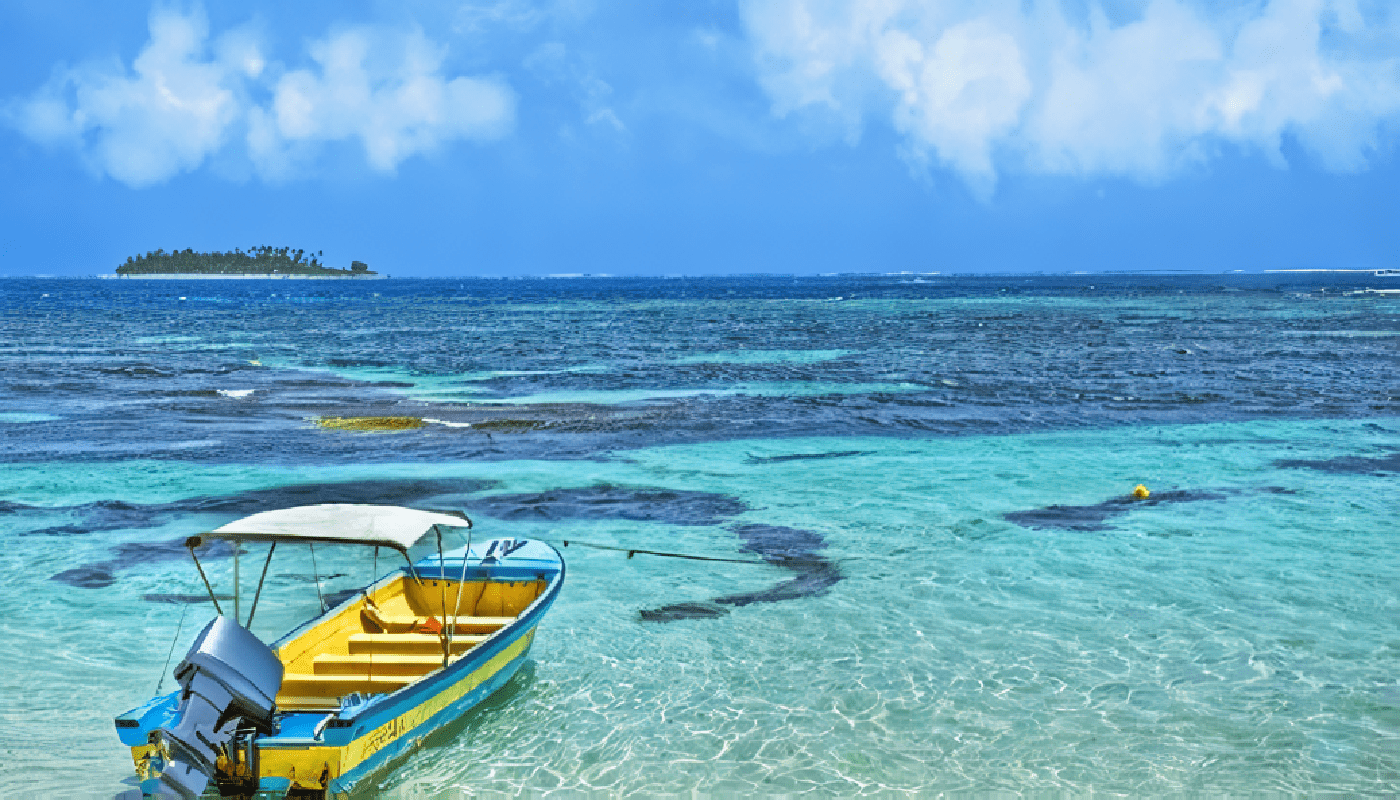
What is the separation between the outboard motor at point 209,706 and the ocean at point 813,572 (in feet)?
5.47

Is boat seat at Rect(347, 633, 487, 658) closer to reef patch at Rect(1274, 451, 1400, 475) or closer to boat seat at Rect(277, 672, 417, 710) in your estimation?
boat seat at Rect(277, 672, 417, 710)

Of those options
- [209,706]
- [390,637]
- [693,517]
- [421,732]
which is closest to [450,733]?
[421,732]

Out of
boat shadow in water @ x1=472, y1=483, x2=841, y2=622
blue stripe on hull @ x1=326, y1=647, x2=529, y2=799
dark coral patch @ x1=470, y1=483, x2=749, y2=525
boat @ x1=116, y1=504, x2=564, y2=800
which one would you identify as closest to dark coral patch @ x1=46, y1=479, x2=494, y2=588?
dark coral patch @ x1=470, y1=483, x2=749, y2=525

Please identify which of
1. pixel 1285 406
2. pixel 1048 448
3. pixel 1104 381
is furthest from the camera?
pixel 1104 381

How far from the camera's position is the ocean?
10945 millimetres

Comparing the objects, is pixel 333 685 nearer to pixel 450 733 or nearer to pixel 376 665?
pixel 376 665

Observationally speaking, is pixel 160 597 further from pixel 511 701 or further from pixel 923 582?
pixel 923 582

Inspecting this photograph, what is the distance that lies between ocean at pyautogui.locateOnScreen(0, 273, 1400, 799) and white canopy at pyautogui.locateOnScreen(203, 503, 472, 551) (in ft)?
6.80

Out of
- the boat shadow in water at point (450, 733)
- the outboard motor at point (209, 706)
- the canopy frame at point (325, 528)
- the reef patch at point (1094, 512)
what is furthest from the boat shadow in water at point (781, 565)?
the outboard motor at point (209, 706)

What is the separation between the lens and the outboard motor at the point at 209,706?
28.8 ft

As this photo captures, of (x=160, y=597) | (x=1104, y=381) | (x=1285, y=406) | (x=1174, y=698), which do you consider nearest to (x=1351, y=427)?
(x=1285, y=406)

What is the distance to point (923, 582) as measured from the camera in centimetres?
1619

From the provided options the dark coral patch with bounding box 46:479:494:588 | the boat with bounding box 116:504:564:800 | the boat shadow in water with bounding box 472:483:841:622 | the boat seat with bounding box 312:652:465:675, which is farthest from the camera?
the dark coral patch with bounding box 46:479:494:588

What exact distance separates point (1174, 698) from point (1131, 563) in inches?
204
